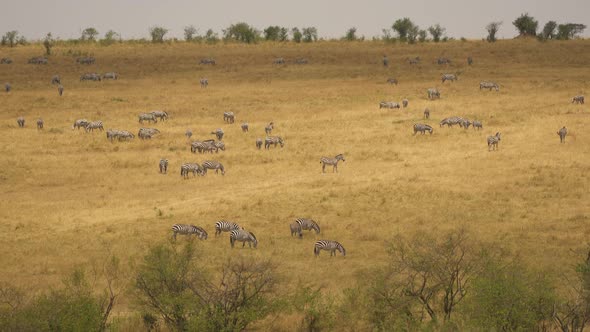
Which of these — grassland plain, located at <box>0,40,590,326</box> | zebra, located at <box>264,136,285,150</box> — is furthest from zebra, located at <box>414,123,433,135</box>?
zebra, located at <box>264,136,285,150</box>

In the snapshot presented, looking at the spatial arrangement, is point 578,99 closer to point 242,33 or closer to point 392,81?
point 392,81

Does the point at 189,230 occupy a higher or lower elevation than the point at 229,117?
lower

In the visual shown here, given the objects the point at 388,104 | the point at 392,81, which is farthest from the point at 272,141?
the point at 392,81

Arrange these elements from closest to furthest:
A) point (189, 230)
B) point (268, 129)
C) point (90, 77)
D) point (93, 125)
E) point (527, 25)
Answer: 1. point (189, 230)
2. point (268, 129)
3. point (93, 125)
4. point (90, 77)
5. point (527, 25)

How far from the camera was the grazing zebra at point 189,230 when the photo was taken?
28312 mm

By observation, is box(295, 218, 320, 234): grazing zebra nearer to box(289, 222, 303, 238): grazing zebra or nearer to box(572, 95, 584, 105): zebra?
box(289, 222, 303, 238): grazing zebra

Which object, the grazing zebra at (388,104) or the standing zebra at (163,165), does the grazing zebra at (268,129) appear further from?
the grazing zebra at (388,104)

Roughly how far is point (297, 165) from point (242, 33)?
5827cm

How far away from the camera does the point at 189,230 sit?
92.9ft

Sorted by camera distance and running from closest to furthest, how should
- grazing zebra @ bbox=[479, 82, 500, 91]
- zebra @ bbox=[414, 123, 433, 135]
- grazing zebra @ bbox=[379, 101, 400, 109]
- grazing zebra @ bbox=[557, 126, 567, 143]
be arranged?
1. grazing zebra @ bbox=[557, 126, 567, 143]
2. zebra @ bbox=[414, 123, 433, 135]
3. grazing zebra @ bbox=[379, 101, 400, 109]
4. grazing zebra @ bbox=[479, 82, 500, 91]

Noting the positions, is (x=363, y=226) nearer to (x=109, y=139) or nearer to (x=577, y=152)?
(x=577, y=152)

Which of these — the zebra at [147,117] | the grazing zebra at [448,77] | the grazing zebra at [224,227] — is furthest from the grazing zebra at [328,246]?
the grazing zebra at [448,77]

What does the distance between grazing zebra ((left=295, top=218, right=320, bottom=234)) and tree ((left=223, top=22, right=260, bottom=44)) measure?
6653cm

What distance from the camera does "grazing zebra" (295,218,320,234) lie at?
29109 mm
